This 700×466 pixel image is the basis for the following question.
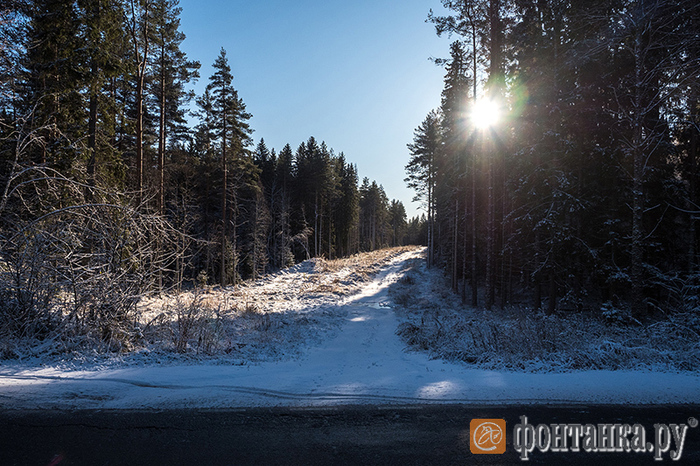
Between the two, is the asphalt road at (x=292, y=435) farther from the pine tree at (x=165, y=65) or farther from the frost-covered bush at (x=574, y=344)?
the pine tree at (x=165, y=65)

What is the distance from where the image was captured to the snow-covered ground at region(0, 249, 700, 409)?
164 inches

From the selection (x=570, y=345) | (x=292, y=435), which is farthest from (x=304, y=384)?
(x=570, y=345)

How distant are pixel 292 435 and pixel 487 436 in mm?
2168

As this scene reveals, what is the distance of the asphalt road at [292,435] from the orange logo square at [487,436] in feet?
0.22

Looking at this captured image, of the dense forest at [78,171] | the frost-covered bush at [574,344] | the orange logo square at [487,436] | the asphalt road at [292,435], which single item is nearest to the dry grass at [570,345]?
the frost-covered bush at [574,344]

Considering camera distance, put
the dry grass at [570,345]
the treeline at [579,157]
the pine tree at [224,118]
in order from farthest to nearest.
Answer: the pine tree at [224,118] → the treeline at [579,157] → the dry grass at [570,345]

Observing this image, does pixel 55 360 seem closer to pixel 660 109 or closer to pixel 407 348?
pixel 407 348

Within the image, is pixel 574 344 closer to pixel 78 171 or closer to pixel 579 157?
pixel 579 157

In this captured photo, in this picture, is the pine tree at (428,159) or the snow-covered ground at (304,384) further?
the pine tree at (428,159)

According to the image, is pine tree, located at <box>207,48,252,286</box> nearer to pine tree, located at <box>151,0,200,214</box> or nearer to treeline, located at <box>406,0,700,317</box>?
pine tree, located at <box>151,0,200,214</box>

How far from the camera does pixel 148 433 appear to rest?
3.35 meters

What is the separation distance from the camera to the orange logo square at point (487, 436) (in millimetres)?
3115

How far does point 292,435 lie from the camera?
3336mm

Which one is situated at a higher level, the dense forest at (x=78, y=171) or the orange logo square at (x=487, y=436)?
the dense forest at (x=78, y=171)
